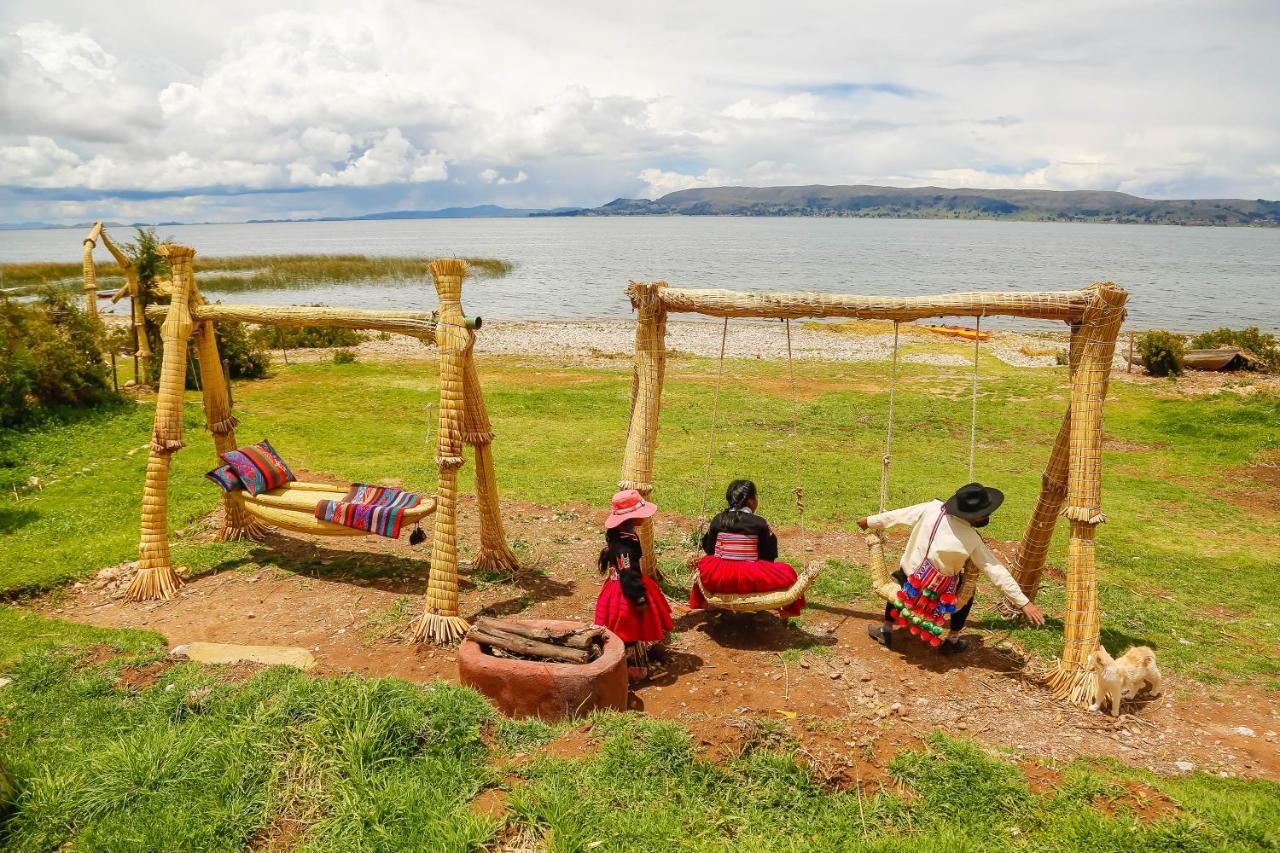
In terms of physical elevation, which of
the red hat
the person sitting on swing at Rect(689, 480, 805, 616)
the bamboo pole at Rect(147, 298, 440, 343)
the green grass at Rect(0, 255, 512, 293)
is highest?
the green grass at Rect(0, 255, 512, 293)

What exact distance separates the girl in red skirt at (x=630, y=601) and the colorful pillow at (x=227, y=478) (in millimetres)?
5300

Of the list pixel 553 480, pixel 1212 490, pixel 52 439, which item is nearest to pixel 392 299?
pixel 52 439

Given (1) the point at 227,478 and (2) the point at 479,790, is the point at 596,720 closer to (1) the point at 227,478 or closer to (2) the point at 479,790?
(2) the point at 479,790

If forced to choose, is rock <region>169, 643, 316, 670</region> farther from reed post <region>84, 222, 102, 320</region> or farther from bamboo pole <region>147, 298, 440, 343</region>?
reed post <region>84, 222, 102, 320</region>

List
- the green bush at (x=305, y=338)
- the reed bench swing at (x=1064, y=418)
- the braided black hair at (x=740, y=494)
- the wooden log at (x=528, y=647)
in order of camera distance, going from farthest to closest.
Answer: the green bush at (x=305, y=338) → the braided black hair at (x=740, y=494) → the reed bench swing at (x=1064, y=418) → the wooden log at (x=528, y=647)

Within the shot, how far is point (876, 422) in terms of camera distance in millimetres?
16188

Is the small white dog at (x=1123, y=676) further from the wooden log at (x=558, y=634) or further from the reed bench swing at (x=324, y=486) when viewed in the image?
the reed bench swing at (x=324, y=486)

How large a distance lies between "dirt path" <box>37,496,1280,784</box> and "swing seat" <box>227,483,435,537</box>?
75cm

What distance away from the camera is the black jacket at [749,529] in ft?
23.1

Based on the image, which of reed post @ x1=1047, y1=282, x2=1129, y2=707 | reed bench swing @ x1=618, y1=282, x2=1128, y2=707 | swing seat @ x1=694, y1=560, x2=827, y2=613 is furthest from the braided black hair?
reed post @ x1=1047, y1=282, x2=1129, y2=707

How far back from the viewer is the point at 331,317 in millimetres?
8375

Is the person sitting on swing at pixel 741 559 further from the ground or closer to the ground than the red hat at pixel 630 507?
closer to the ground

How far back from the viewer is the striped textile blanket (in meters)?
7.99

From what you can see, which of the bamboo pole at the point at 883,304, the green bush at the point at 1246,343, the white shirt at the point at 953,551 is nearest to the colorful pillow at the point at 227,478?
the bamboo pole at the point at 883,304
